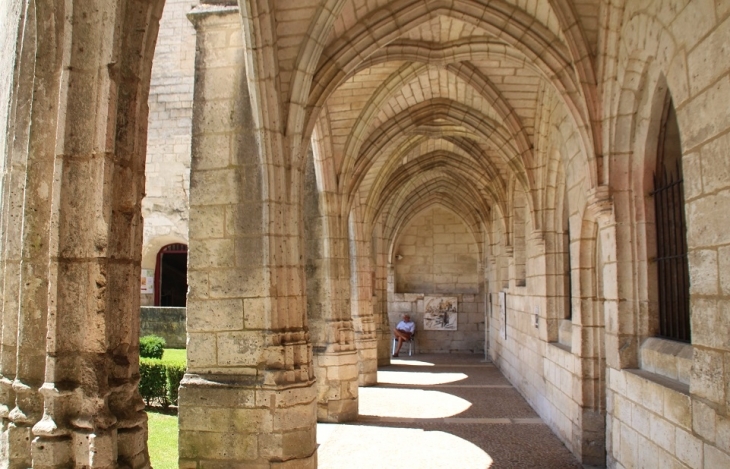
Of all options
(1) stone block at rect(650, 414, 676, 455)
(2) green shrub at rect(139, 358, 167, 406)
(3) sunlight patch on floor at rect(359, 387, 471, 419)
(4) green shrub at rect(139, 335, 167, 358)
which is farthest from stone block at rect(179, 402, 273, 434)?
(4) green shrub at rect(139, 335, 167, 358)

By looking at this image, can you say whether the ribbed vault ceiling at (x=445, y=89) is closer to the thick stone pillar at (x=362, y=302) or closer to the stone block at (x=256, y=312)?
the thick stone pillar at (x=362, y=302)

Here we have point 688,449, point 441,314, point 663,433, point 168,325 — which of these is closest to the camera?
point 688,449

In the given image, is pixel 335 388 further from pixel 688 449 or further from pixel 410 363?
pixel 410 363

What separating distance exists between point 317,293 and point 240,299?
3.64 metres

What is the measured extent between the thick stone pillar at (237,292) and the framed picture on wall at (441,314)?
41.1 feet

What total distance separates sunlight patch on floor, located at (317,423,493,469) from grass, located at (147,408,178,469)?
138 centimetres

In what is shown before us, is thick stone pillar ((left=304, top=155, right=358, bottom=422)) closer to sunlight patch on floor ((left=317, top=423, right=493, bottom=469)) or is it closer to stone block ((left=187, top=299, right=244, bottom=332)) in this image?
sunlight patch on floor ((left=317, top=423, right=493, bottom=469))

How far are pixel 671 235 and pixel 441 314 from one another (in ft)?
42.7

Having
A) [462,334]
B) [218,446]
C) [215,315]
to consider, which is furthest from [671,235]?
[462,334]

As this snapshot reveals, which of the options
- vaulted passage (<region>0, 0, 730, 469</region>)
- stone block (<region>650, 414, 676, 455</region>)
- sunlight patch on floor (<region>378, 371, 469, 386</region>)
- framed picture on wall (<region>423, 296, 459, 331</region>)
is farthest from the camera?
framed picture on wall (<region>423, 296, 459, 331</region>)

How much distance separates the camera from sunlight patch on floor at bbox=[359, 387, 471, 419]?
8320 millimetres

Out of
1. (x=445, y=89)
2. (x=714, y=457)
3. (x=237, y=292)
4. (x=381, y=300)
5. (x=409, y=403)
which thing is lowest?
(x=409, y=403)

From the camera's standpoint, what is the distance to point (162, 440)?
6.04 metres

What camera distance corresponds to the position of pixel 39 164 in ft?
7.18
